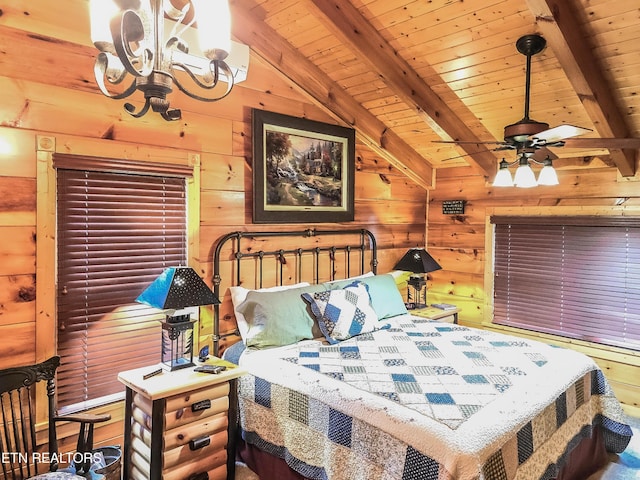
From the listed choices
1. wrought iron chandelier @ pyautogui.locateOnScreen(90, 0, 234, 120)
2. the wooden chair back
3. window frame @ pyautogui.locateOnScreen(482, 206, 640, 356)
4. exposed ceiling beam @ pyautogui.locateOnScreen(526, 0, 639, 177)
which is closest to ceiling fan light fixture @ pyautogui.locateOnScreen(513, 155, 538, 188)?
exposed ceiling beam @ pyautogui.locateOnScreen(526, 0, 639, 177)

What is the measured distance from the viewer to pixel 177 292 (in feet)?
7.78

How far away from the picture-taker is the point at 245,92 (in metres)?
3.14

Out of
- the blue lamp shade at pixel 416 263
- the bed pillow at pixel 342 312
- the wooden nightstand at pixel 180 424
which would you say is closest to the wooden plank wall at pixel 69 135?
the wooden nightstand at pixel 180 424

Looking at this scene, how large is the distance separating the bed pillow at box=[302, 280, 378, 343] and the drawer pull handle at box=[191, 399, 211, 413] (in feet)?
2.92

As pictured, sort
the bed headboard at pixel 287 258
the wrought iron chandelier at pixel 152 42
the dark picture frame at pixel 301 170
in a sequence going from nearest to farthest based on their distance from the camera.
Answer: the wrought iron chandelier at pixel 152 42 → the bed headboard at pixel 287 258 → the dark picture frame at pixel 301 170

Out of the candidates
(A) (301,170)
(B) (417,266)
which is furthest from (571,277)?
(A) (301,170)

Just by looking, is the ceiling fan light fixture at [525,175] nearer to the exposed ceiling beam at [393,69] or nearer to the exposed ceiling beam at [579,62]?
the exposed ceiling beam at [579,62]

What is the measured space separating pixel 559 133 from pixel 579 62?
0.57 m

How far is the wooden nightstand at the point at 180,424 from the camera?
216 centimetres

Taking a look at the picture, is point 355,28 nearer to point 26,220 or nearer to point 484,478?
point 26,220

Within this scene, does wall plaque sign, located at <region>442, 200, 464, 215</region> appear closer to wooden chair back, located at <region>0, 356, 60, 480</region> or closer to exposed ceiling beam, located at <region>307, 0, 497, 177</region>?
exposed ceiling beam, located at <region>307, 0, 497, 177</region>

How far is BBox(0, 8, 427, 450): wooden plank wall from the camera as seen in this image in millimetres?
2168

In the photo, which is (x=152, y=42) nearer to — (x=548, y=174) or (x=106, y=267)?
(x=106, y=267)

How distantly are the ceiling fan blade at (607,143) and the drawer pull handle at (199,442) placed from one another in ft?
8.16
